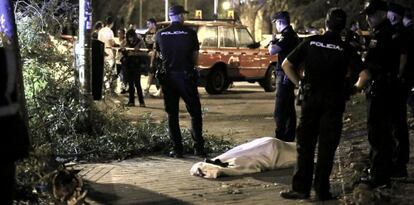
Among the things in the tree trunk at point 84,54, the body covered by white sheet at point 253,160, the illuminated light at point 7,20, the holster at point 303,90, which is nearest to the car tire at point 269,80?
the tree trunk at point 84,54

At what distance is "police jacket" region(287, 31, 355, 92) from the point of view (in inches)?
233

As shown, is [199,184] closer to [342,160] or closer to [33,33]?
[342,160]

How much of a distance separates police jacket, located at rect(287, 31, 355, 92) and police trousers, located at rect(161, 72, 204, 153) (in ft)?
7.97

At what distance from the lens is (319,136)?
618 centimetres

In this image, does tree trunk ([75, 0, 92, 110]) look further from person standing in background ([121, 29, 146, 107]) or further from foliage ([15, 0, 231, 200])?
person standing in background ([121, 29, 146, 107])

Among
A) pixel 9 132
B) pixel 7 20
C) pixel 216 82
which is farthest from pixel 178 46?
pixel 216 82

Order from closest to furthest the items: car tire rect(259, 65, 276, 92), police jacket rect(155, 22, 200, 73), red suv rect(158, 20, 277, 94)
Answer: police jacket rect(155, 22, 200, 73), red suv rect(158, 20, 277, 94), car tire rect(259, 65, 276, 92)

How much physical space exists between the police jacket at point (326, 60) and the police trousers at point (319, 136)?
0.31 feet

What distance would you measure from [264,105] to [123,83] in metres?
3.26

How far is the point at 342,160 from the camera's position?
321 inches

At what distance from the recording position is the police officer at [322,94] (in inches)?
234

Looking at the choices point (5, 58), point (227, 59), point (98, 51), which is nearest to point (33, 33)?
point (98, 51)

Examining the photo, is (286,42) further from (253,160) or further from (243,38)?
(243,38)

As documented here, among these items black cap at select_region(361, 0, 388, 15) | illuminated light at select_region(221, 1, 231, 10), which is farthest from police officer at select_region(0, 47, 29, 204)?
illuminated light at select_region(221, 1, 231, 10)
